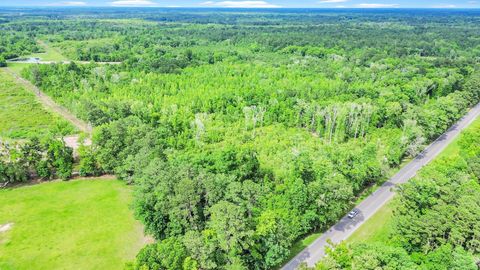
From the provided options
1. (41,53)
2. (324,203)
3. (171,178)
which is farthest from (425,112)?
(41,53)

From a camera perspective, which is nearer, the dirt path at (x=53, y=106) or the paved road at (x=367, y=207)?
the paved road at (x=367, y=207)

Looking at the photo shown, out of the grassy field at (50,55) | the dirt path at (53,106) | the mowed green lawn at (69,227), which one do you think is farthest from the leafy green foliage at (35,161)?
the grassy field at (50,55)

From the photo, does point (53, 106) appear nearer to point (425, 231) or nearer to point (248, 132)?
point (248, 132)

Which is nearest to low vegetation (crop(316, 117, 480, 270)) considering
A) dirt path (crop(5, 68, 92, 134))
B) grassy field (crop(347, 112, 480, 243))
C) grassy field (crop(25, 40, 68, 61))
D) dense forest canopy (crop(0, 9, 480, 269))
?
grassy field (crop(347, 112, 480, 243))

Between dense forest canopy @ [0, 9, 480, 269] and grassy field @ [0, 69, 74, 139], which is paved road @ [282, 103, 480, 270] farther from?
grassy field @ [0, 69, 74, 139]

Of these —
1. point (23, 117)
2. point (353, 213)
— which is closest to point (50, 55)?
point (23, 117)

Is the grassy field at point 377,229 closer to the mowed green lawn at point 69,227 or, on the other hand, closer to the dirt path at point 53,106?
the mowed green lawn at point 69,227
